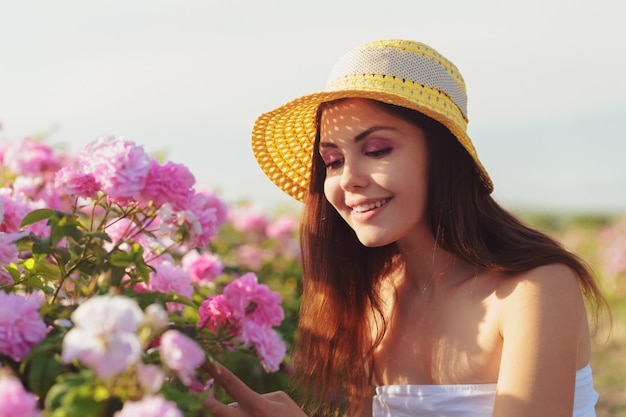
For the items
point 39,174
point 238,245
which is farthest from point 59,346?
point 238,245

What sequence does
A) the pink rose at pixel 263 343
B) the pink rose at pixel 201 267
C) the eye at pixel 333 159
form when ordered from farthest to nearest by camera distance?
the pink rose at pixel 201 267, the eye at pixel 333 159, the pink rose at pixel 263 343

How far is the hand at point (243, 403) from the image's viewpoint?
1.67 metres

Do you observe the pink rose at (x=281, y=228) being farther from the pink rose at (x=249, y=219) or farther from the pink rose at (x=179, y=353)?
the pink rose at (x=179, y=353)

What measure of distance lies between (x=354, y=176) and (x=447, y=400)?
0.67 meters

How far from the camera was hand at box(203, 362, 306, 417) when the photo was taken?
1673 mm

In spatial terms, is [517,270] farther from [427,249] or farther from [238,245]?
[238,245]

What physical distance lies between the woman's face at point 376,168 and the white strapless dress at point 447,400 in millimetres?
465

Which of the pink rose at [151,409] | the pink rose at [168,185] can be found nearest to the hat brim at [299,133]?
the pink rose at [168,185]

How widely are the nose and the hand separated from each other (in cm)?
55

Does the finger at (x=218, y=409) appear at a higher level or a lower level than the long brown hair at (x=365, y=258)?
lower

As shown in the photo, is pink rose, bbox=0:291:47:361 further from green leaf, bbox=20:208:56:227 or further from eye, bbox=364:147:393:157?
eye, bbox=364:147:393:157

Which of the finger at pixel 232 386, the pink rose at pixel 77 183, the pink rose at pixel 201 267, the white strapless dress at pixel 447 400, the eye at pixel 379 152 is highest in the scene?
the eye at pixel 379 152

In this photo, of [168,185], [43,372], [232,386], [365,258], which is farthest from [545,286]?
[43,372]

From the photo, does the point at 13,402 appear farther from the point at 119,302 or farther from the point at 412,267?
the point at 412,267
